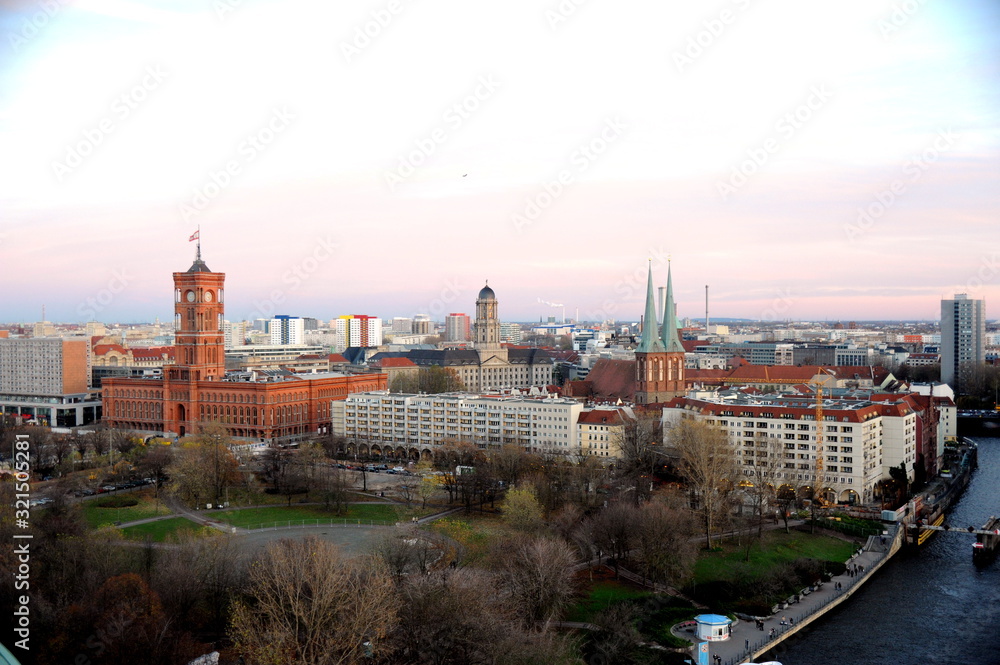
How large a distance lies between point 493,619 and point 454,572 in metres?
3.61

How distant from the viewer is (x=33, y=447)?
185ft

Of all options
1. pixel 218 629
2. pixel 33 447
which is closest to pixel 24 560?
pixel 218 629

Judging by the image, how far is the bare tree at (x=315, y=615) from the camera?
22766 mm

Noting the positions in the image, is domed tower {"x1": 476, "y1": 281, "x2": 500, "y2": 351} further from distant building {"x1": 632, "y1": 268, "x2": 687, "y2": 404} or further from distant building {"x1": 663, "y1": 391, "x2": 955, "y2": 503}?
distant building {"x1": 663, "y1": 391, "x2": 955, "y2": 503}

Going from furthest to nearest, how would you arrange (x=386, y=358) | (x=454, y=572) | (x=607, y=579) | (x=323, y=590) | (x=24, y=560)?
(x=386, y=358) < (x=607, y=579) < (x=454, y=572) < (x=24, y=560) < (x=323, y=590)

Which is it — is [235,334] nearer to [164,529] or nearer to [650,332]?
[650,332]

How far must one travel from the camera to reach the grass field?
43656 mm

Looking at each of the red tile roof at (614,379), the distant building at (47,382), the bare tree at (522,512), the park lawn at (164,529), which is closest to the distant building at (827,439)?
the bare tree at (522,512)

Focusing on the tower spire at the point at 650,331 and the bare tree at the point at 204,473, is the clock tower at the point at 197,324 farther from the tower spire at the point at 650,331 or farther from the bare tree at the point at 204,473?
the tower spire at the point at 650,331

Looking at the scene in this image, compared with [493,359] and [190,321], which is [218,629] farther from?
[493,359]

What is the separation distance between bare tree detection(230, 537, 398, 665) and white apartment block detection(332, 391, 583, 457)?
32950 millimetres

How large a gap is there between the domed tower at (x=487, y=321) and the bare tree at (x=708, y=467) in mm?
61239

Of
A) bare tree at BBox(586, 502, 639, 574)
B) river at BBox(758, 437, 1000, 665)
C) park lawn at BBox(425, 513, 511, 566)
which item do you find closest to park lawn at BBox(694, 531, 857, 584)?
river at BBox(758, 437, 1000, 665)

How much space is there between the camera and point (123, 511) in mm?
45125
